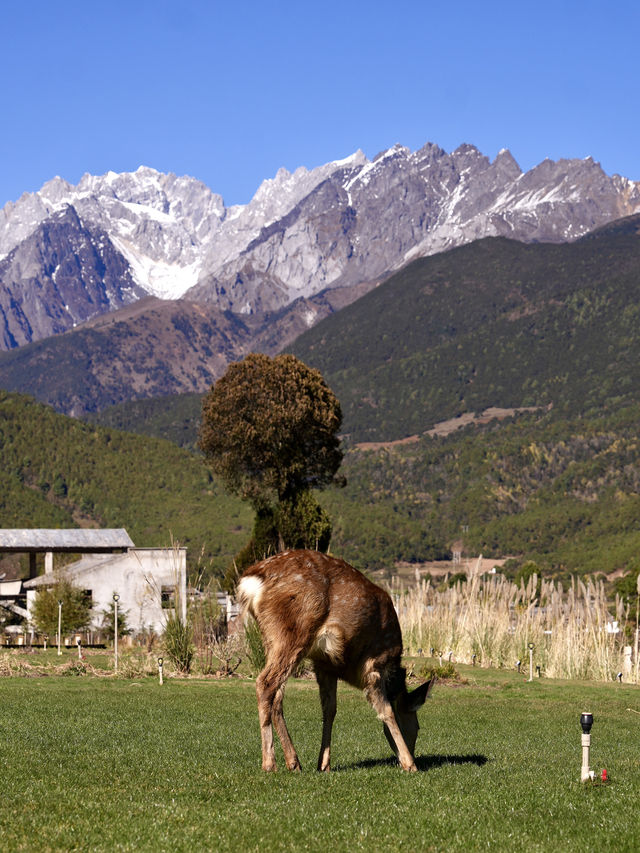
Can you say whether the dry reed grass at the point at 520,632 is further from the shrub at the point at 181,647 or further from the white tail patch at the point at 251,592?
the white tail patch at the point at 251,592

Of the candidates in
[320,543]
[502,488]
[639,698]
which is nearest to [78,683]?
[639,698]

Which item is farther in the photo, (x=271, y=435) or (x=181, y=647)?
(x=271, y=435)

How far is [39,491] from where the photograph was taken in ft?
403

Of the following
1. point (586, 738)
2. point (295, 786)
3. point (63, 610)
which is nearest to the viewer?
point (295, 786)

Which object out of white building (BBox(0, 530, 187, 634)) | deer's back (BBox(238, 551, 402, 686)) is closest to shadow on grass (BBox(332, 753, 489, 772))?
deer's back (BBox(238, 551, 402, 686))

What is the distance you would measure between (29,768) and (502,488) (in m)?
159

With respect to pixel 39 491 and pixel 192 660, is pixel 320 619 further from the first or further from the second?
pixel 39 491

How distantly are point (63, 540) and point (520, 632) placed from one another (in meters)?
34.0

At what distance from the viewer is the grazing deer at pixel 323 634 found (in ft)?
38.4

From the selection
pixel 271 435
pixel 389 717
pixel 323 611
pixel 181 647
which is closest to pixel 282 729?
pixel 389 717

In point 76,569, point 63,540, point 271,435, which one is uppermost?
point 271,435

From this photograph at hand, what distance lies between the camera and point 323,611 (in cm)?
1184

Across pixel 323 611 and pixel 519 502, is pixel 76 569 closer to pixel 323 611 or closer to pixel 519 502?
pixel 323 611

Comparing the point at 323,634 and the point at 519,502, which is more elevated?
the point at 519,502
